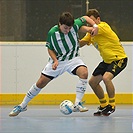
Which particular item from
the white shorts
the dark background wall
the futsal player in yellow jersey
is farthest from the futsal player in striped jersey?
the dark background wall

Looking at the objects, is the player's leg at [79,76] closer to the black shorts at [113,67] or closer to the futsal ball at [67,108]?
the futsal ball at [67,108]

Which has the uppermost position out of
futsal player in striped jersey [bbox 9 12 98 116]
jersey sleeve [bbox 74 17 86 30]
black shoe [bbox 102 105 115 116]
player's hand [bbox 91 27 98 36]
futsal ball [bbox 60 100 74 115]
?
jersey sleeve [bbox 74 17 86 30]

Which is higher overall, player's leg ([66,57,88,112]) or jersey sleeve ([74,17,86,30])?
jersey sleeve ([74,17,86,30])

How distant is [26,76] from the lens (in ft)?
35.2

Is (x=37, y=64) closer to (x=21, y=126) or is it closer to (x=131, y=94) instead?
(x=131, y=94)

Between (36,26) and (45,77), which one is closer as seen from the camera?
(45,77)

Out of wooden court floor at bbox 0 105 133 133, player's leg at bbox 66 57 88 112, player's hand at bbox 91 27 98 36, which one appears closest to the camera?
wooden court floor at bbox 0 105 133 133

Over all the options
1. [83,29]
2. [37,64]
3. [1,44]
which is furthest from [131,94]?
[83,29]

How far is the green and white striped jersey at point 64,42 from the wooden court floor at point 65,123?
0.77 m

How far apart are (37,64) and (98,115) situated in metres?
2.97

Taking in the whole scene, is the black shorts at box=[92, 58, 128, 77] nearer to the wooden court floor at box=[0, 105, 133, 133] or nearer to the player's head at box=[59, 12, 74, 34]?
the wooden court floor at box=[0, 105, 133, 133]

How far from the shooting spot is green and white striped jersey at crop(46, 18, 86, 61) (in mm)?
7641

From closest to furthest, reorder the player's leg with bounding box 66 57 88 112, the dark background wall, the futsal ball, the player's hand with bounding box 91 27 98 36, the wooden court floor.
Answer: the wooden court floor < the futsal ball < the player's leg with bounding box 66 57 88 112 < the player's hand with bounding box 91 27 98 36 < the dark background wall

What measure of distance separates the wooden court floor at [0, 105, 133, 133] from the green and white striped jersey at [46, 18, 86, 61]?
775 mm
